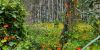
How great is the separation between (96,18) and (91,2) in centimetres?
62

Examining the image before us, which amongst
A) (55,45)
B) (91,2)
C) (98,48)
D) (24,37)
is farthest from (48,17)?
(98,48)

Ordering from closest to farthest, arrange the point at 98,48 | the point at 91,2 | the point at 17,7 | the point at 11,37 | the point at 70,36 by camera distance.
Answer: the point at 98,48
the point at 11,37
the point at 17,7
the point at 70,36
the point at 91,2

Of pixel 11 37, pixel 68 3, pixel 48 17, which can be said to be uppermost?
pixel 68 3

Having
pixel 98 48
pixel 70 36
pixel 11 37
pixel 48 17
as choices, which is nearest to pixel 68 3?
pixel 70 36

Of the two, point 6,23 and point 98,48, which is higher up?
point 98,48

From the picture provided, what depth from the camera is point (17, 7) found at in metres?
5.96

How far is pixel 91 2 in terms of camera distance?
8359 mm

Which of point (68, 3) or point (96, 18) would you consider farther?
point (96, 18)

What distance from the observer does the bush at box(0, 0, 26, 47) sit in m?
5.56

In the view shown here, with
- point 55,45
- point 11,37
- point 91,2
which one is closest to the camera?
point 11,37

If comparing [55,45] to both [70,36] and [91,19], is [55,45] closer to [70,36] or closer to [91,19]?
[70,36]

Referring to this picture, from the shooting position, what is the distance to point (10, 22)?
5.75m

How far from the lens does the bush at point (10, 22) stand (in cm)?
556

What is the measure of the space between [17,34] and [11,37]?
0.29m
